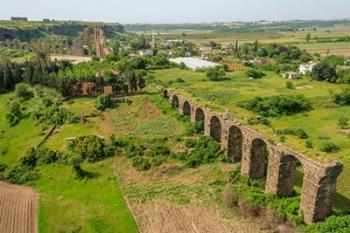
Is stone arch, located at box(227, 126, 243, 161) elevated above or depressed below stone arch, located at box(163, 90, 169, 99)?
below

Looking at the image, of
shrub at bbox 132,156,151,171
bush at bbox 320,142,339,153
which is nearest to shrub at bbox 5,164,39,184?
shrub at bbox 132,156,151,171

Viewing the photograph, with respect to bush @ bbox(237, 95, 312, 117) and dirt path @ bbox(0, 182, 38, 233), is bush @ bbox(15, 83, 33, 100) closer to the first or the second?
dirt path @ bbox(0, 182, 38, 233)

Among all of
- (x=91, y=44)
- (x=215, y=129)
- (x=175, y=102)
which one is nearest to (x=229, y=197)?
(x=215, y=129)

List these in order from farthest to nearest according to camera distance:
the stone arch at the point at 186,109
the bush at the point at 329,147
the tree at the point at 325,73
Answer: the tree at the point at 325,73
the stone arch at the point at 186,109
the bush at the point at 329,147

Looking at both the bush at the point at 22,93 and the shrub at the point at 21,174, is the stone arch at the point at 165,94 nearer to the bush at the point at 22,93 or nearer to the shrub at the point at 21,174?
the bush at the point at 22,93

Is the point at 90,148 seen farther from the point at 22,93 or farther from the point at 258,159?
the point at 22,93

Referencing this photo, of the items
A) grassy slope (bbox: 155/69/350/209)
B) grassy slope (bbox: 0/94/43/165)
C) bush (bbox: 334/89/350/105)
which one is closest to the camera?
grassy slope (bbox: 155/69/350/209)

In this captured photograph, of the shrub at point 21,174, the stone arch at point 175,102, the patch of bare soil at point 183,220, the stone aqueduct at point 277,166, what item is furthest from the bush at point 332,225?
the stone arch at point 175,102
